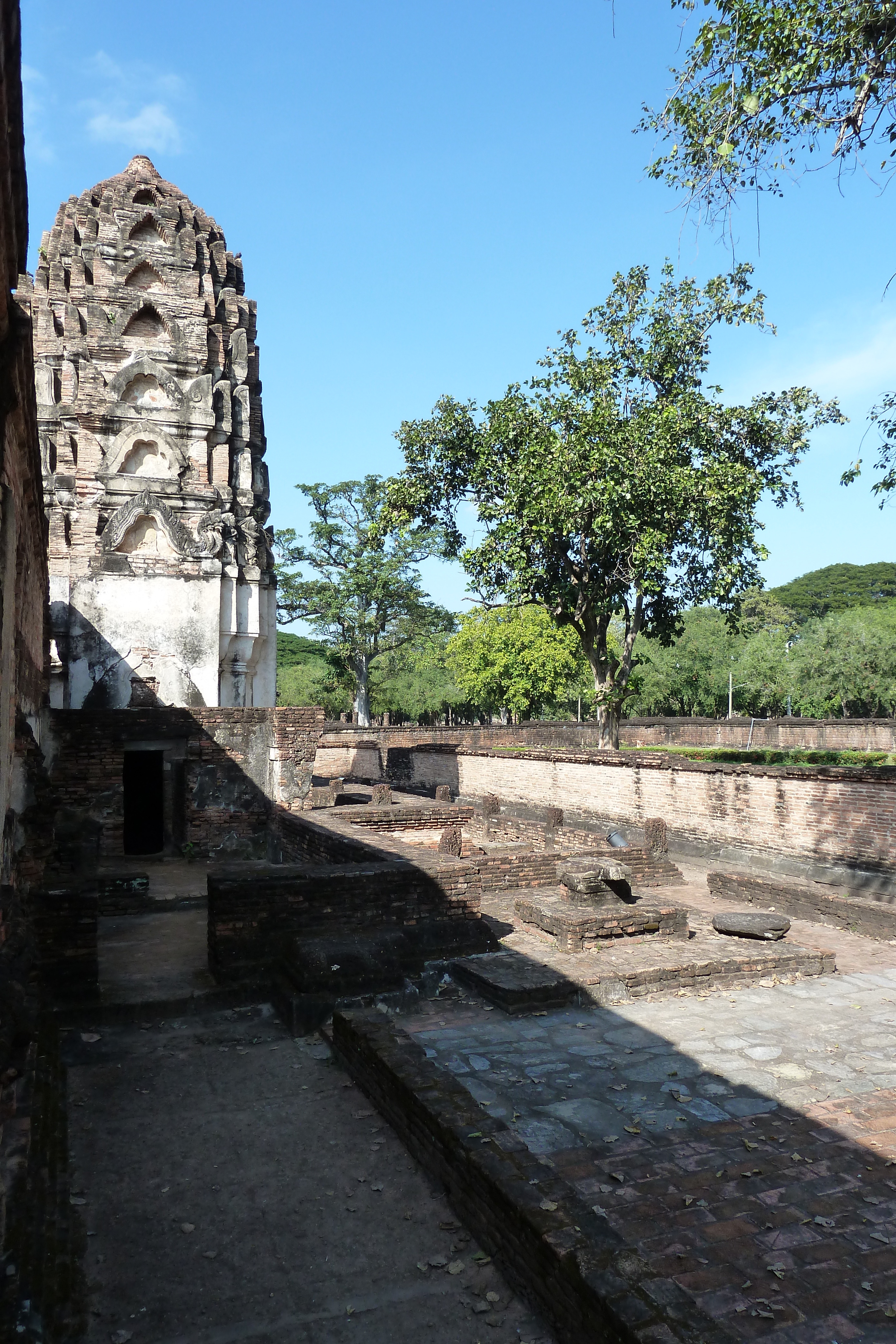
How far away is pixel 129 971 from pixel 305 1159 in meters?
3.72

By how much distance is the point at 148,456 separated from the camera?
18.9 meters

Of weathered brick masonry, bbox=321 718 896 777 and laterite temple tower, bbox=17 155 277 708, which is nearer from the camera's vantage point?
laterite temple tower, bbox=17 155 277 708

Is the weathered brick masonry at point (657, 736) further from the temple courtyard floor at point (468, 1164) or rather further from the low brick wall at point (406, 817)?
the temple courtyard floor at point (468, 1164)

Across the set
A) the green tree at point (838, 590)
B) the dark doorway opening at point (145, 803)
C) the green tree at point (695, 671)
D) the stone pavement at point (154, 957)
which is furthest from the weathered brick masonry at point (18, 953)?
the green tree at point (838, 590)

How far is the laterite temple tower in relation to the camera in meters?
17.8

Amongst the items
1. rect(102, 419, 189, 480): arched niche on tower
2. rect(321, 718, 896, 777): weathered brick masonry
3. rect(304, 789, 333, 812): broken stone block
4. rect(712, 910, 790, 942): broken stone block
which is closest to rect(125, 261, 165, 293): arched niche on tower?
rect(102, 419, 189, 480): arched niche on tower

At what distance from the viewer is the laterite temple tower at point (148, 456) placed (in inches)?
701

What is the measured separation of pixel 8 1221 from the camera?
139 inches

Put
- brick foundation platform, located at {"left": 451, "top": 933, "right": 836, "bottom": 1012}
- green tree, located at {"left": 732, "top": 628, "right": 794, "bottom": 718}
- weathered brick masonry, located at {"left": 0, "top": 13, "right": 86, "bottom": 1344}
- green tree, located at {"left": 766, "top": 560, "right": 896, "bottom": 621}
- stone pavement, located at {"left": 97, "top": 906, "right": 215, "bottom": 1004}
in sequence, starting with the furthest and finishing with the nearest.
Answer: green tree, located at {"left": 766, "top": 560, "right": 896, "bottom": 621}, green tree, located at {"left": 732, "top": 628, "right": 794, "bottom": 718}, brick foundation platform, located at {"left": 451, "top": 933, "right": 836, "bottom": 1012}, stone pavement, located at {"left": 97, "top": 906, "right": 215, "bottom": 1004}, weathered brick masonry, located at {"left": 0, "top": 13, "right": 86, "bottom": 1344}

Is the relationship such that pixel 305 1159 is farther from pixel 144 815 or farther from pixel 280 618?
pixel 280 618

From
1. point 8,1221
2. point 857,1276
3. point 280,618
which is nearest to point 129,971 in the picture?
point 8,1221

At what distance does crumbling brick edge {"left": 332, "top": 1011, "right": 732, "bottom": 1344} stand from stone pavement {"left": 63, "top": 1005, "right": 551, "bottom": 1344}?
0.12 m

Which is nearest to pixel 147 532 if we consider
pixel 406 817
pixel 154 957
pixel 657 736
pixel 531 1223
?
pixel 406 817

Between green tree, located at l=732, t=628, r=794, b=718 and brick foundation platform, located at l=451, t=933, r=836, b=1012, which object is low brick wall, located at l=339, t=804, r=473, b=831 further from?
green tree, located at l=732, t=628, r=794, b=718
